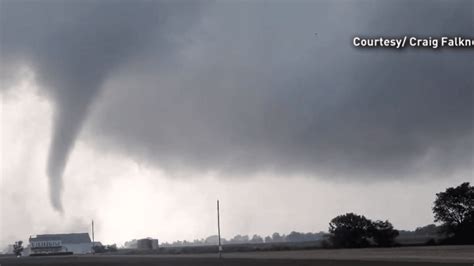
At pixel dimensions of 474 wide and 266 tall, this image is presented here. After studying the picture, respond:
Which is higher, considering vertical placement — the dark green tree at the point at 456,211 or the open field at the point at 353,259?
the dark green tree at the point at 456,211

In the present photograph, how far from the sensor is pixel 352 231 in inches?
3969

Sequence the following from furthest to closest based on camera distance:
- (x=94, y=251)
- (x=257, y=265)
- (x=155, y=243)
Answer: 1. (x=155, y=243)
2. (x=94, y=251)
3. (x=257, y=265)

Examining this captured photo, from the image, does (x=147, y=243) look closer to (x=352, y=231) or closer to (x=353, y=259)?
(x=352, y=231)

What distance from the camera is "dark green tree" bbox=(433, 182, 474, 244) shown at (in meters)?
98.8

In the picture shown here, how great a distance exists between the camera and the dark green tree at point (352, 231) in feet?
330

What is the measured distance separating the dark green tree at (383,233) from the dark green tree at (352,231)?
1.12 metres

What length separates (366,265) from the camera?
48312 millimetres

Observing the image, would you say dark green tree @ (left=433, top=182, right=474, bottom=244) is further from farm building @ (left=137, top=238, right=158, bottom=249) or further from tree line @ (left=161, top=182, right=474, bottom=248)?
farm building @ (left=137, top=238, right=158, bottom=249)

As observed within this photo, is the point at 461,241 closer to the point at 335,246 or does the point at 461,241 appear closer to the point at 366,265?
the point at 335,246

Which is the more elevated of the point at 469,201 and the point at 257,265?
the point at 469,201

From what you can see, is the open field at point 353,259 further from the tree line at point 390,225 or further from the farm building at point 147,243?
the farm building at point 147,243

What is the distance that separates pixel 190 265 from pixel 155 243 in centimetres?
14055

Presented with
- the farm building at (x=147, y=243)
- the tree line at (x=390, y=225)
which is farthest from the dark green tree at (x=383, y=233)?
the farm building at (x=147, y=243)

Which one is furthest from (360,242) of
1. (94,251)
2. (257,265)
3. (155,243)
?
(155,243)
